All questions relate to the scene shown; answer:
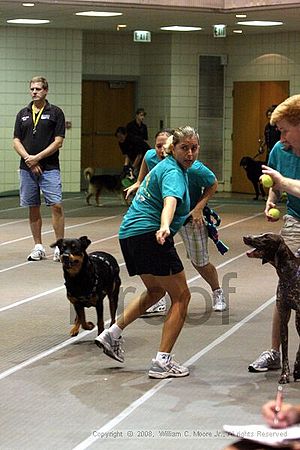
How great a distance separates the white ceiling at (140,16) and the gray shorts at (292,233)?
33.3 ft

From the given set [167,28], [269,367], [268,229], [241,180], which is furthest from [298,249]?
[241,180]

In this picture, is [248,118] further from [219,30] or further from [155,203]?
[155,203]

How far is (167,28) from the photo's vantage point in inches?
842

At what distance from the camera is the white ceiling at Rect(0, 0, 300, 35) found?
17344 millimetres

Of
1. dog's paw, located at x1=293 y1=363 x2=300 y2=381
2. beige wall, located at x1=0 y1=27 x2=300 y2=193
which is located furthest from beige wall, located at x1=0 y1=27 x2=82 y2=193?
dog's paw, located at x1=293 y1=363 x2=300 y2=381

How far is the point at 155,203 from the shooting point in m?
7.06

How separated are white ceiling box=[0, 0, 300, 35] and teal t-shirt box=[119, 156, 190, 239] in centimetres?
1010

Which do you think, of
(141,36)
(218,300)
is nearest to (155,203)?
(218,300)

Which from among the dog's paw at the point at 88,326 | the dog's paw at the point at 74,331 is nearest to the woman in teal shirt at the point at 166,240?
the dog's paw at the point at 88,326

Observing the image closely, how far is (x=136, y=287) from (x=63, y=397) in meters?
4.22

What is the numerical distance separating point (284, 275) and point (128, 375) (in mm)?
1220

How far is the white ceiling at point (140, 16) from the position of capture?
17344 millimetres

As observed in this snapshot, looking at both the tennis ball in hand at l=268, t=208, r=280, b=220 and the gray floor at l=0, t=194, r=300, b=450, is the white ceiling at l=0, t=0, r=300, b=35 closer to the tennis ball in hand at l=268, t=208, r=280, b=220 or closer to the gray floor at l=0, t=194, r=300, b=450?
the gray floor at l=0, t=194, r=300, b=450

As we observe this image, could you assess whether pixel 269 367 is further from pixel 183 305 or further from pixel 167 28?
pixel 167 28
